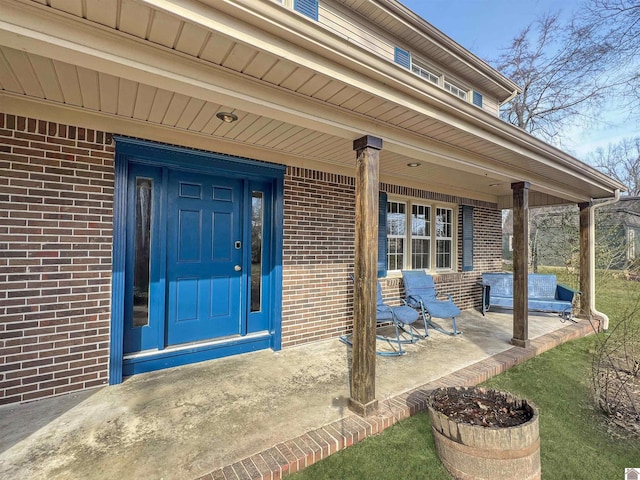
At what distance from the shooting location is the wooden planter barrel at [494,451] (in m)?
1.73

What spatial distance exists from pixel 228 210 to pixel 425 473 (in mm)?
2942

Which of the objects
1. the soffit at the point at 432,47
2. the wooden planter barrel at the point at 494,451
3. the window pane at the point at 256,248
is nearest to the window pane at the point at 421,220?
the window pane at the point at 256,248

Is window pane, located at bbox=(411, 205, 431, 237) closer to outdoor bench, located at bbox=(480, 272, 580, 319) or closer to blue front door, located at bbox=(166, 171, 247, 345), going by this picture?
outdoor bench, located at bbox=(480, 272, 580, 319)

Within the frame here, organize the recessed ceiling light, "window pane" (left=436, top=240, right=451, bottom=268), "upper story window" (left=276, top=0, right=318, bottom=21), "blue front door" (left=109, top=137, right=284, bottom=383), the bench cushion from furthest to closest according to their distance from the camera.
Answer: "window pane" (left=436, top=240, right=451, bottom=268)
the bench cushion
"upper story window" (left=276, top=0, right=318, bottom=21)
"blue front door" (left=109, top=137, right=284, bottom=383)
the recessed ceiling light

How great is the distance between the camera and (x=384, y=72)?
2.06 m

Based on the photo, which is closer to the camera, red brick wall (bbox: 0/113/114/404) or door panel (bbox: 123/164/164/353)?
red brick wall (bbox: 0/113/114/404)

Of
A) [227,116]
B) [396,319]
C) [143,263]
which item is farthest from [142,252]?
[396,319]

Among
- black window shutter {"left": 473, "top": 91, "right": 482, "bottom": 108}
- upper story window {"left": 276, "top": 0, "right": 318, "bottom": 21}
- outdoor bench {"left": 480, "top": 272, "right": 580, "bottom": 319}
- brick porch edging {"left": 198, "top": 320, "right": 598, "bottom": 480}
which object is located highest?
upper story window {"left": 276, "top": 0, "right": 318, "bottom": 21}

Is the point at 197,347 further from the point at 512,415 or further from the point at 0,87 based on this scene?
the point at 512,415

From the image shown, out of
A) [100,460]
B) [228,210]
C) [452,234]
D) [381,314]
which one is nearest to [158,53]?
[228,210]

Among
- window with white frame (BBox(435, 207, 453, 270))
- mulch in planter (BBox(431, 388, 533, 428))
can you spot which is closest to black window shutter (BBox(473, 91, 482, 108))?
window with white frame (BBox(435, 207, 453, 270))

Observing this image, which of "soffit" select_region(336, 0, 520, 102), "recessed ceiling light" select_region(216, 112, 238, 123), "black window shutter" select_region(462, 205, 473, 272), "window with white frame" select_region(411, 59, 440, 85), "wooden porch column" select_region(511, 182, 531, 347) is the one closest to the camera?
"recessed ceiling light" select_region(216, 112, 238, 123)

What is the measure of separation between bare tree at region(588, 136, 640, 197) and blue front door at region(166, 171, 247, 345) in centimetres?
2511

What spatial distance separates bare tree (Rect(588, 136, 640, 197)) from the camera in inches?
798
